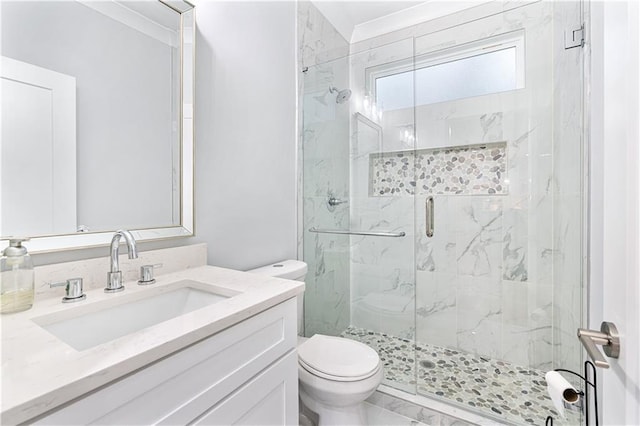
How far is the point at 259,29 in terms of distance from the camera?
1.64 m

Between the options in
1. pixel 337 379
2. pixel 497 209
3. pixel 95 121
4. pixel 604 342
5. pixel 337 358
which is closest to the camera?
pixel 604 342

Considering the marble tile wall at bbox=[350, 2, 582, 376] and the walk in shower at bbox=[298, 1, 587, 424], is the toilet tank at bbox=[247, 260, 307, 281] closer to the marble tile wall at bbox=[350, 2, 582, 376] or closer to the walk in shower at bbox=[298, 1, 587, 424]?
the walk in shower at bbox=[298, 1, 587, 424]

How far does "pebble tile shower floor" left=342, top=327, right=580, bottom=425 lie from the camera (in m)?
1.52

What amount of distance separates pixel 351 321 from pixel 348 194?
0.97 metres

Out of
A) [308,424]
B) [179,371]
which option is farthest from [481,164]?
[179,371]

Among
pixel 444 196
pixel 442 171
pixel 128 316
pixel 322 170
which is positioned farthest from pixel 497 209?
pixel 128 316

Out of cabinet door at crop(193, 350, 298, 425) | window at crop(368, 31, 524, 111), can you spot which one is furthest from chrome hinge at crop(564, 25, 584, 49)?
cabinet door at crop(193, 350, 298, 425)

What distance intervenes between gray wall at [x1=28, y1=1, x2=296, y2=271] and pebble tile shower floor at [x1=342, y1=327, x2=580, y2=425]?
0.94 metres

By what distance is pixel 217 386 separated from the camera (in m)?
0.74

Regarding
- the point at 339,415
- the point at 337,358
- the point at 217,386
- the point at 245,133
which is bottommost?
the point at 339,415

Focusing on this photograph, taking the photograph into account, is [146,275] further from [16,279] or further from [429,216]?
[429,216]

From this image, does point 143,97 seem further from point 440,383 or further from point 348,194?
point 440,383

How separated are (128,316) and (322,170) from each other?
1500 mm

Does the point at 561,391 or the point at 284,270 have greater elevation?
the point at 284,270
